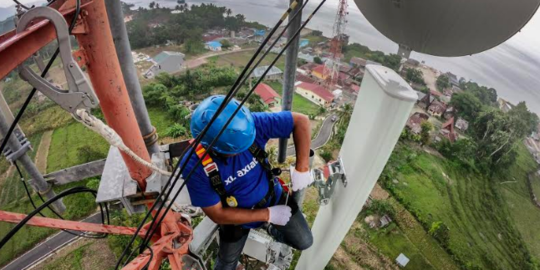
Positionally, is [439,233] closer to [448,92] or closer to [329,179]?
[329,179]

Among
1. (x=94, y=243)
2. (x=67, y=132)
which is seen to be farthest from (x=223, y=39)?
(x=94, y=243)

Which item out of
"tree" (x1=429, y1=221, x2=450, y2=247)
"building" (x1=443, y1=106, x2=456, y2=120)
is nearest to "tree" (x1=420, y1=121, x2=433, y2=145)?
"building" (x1=443, y1=106, x2=456, y2=120)

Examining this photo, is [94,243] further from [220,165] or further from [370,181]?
[370,181]

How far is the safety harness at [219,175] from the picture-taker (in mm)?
1945

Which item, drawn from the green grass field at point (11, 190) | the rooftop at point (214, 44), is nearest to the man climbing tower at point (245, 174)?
the green grass field at point (11, 190)

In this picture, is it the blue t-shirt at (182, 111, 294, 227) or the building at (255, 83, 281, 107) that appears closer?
the blue t-shirt at (182, 111, 294, 227)

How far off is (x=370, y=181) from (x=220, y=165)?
1240mm

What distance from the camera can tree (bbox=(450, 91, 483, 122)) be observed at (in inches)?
838

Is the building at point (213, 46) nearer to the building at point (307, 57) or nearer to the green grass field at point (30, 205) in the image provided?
the building at point (307, 57)

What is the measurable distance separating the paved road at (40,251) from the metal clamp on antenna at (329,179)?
348 inches

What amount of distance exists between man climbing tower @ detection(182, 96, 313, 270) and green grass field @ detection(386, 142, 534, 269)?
985cm

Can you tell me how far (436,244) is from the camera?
9.51 meters

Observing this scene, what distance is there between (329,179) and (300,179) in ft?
1.00

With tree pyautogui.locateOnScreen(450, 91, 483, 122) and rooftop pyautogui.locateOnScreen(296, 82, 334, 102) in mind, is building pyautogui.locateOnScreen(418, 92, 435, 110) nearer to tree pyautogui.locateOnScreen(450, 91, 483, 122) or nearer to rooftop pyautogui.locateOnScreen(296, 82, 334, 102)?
tree pyautogui.locateOnScreen(450, 91, 483, 122)
